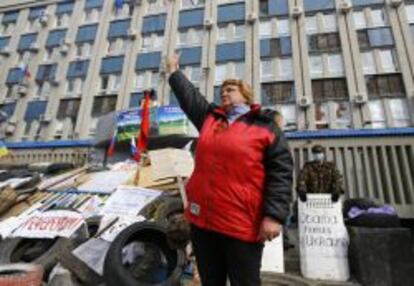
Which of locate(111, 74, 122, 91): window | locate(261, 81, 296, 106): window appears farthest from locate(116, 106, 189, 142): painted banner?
locate(111, 74, 122, 91): window

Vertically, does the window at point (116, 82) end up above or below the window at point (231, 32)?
below

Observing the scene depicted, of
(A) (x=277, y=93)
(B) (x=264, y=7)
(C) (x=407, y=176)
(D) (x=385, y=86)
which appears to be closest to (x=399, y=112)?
(D) (x=385, y=86)

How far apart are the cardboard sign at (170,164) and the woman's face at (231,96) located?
4220 millimetres

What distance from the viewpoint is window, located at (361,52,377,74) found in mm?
20391

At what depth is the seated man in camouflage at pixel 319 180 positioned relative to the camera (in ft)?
16.7

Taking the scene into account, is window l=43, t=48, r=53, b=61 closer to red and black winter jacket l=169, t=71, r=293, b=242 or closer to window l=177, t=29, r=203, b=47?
window l=177, t=29, r=203, b=47

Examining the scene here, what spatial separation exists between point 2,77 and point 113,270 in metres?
30.8

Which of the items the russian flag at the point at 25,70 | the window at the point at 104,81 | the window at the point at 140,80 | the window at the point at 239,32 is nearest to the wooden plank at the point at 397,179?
the window at the point at 239,32

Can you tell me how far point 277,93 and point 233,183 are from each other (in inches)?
794

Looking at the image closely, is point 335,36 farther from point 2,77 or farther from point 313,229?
point 2,77

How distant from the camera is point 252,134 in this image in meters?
2.25

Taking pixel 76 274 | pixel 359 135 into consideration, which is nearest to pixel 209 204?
pixel 76 274

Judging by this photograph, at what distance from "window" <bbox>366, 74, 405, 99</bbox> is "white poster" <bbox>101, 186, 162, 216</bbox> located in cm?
1750

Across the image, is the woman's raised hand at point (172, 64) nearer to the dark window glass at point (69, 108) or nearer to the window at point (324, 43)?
the window at point (324, 43)
